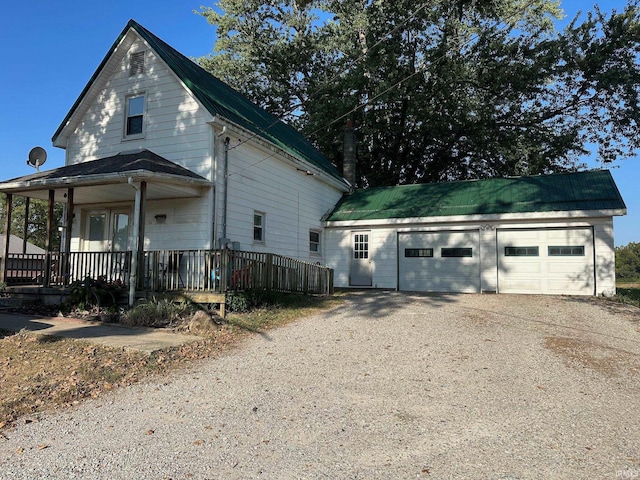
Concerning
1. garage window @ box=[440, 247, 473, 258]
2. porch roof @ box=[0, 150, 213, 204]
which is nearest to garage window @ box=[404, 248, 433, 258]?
garage window @ box=[440, 247, 473, 258]

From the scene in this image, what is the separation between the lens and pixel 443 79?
2255 centimetres

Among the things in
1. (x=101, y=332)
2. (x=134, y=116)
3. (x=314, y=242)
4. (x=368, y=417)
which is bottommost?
(x=368, y=417)

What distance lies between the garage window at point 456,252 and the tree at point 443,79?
8408 mm

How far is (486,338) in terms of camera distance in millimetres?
7691

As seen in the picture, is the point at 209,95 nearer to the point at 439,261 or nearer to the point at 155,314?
the point at 155,314

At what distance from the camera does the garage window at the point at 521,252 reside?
584 inches

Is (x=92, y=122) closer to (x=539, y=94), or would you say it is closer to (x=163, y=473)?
(x=163, y=473)

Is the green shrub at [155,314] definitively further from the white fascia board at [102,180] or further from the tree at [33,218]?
the tree at [33,218]

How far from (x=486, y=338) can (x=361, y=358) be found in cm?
252

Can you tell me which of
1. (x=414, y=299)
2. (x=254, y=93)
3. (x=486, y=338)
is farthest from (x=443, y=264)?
(x=254, y=93)

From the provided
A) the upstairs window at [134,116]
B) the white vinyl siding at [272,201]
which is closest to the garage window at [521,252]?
the white vinyl siding at [272,201]

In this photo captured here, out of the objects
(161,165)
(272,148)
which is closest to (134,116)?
(161,165)

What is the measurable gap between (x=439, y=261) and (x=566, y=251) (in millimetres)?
4053

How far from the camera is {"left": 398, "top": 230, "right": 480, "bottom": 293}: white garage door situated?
15.7 metres
